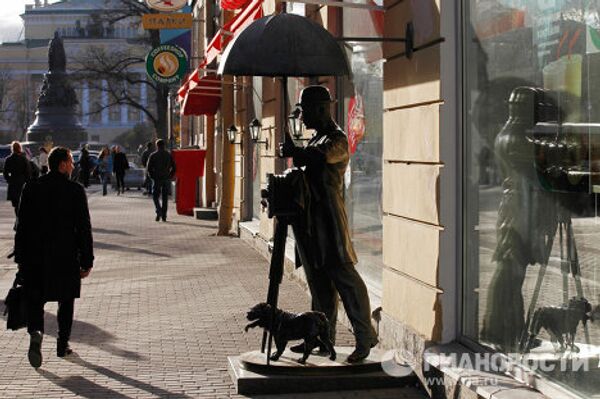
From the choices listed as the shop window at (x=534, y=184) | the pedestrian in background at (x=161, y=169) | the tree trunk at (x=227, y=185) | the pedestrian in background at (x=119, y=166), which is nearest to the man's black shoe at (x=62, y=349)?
the shop window at (x=534, y=184)

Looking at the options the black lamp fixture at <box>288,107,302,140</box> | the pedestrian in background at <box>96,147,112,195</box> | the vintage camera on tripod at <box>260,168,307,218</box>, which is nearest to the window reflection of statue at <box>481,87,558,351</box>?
the vintage camera on tripod at <box>260,168,307,218</box>

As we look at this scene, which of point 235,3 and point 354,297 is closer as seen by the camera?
point 354,297

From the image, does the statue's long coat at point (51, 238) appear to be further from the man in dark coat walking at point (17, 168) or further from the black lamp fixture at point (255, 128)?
A: the man in dark coat walking at point (17, 168)

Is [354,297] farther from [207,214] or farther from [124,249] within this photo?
[207,214]

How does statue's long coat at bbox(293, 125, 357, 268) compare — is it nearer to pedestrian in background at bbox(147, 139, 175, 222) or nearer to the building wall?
the building wall

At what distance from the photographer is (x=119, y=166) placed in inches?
1535

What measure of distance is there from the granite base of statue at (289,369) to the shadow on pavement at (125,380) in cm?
46

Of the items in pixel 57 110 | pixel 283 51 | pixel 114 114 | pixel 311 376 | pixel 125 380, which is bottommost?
pixel 125 380

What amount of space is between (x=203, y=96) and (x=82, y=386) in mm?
16531

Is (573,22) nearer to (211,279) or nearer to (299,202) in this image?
(299,202)

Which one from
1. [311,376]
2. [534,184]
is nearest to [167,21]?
[311,376]

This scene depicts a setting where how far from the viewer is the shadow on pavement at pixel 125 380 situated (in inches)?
281

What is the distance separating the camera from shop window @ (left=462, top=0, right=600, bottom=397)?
548cm

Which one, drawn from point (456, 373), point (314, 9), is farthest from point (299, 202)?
point (314, 9)
